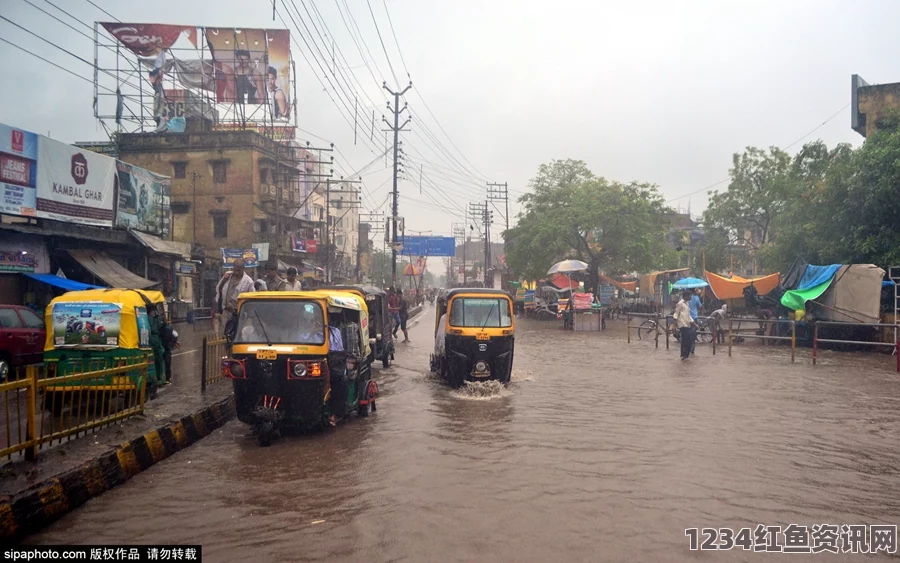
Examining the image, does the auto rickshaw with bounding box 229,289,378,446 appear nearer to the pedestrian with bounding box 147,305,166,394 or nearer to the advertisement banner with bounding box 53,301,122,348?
the advertisement banner with bounding box 53,301,122,348

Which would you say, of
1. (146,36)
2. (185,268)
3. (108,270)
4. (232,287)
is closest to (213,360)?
(232,287)

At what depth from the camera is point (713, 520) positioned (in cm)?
570

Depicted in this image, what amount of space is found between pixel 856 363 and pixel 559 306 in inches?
816

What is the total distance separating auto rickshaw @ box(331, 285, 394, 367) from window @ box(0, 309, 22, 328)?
632cm

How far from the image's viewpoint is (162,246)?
27375mm

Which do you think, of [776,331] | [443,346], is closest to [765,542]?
[443,346]

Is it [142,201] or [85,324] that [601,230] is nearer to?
[142,201]

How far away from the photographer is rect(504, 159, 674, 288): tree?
41591 mm

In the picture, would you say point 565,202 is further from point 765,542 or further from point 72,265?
point 765,542

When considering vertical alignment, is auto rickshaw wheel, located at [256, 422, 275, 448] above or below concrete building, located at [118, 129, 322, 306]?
below

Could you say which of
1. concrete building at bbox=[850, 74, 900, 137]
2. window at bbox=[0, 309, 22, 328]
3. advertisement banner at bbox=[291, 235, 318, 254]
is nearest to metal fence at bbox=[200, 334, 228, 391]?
window at bbox=[0, 309, 22, 328]

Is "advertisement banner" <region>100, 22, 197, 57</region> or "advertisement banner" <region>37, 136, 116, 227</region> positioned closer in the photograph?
"advertisement banner" <region>37, 136, 116, 227</region>

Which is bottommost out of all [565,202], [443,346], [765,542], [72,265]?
[765,542]

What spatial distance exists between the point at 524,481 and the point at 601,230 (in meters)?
37.5
